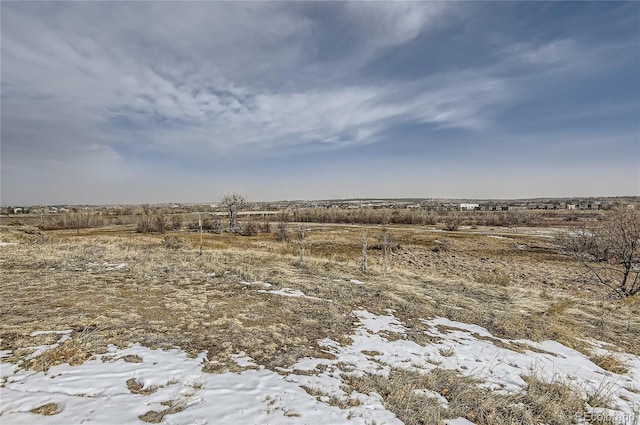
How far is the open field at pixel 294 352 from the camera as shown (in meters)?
3.60

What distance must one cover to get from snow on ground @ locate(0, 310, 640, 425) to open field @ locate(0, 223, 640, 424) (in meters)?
0.02

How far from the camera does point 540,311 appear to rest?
9.68m

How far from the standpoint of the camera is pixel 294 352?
5.32 meters

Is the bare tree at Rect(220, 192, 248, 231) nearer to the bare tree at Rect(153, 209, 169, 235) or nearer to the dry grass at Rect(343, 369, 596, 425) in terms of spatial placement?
the bare tree at Rect(153, 209, 169, 235)

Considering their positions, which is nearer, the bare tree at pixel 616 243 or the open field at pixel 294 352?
the open field at pixel 294 352

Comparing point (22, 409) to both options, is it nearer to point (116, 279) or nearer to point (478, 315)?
point (116, 279)

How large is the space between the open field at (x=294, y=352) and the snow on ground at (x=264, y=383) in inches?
0.9

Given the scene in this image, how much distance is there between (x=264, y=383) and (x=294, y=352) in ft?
4.06

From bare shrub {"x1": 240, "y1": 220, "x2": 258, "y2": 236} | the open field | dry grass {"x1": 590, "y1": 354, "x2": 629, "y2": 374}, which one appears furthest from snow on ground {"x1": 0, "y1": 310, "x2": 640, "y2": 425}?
bare shrub {"x1": 240, "y1": 220, "x2": 258, "y2": 236}

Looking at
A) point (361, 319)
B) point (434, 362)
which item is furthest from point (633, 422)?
point (361, 319)

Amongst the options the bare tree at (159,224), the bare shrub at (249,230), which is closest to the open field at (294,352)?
the bare shrub at (249,230)

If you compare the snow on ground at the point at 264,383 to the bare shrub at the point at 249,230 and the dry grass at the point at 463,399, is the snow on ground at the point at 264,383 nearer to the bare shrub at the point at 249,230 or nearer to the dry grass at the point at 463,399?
the dry grass at the point at 463,399

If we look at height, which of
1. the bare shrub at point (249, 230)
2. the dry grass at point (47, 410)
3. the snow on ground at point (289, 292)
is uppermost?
the dry grass at point (47, 410)

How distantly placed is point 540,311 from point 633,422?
6452mm
